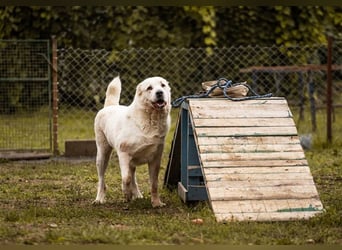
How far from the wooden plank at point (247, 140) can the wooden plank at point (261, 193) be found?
476 mm

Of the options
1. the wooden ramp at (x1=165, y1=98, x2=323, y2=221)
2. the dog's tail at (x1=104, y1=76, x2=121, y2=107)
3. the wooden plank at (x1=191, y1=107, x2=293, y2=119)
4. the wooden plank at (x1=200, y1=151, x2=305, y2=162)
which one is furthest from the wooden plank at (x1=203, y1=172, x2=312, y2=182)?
the dog's tail at (x1=104, y1=76, x2=121, y2=107)

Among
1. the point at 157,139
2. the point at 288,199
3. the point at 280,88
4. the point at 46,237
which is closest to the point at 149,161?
the point at 157,139

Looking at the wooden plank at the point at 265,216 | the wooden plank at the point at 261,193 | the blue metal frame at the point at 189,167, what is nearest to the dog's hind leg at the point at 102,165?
the blue metal frame at the point at 189,167

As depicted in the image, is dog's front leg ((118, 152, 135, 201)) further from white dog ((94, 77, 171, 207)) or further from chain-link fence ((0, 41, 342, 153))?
chain-link fence ((0, 41, 342, 153))

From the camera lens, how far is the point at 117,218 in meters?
6.07

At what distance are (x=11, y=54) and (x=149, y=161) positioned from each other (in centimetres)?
679

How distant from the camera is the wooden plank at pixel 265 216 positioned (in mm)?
5793

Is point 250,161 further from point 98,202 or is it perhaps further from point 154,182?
point 98,202

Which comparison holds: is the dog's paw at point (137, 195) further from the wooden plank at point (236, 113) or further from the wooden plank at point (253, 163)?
the wooden plank at point (253, 163)

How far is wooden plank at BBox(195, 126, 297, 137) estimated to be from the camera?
20.9ft

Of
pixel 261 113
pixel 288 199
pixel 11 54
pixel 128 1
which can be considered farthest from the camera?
pixel 11 54

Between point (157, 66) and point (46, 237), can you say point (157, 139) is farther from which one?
point (157, 66)

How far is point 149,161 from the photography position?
22.5ft

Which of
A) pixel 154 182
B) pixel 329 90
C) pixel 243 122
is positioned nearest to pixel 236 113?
pixel 243 122
